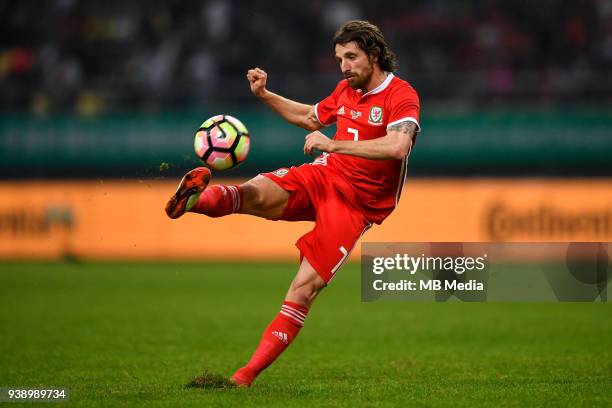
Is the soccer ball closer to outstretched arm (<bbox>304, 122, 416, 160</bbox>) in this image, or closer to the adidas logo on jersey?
outstretched arm (<bbox>304, 122, 416, 160</bbox>)

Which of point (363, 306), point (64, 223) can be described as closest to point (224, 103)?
point (64, 223)

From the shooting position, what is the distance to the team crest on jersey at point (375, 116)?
6.72m

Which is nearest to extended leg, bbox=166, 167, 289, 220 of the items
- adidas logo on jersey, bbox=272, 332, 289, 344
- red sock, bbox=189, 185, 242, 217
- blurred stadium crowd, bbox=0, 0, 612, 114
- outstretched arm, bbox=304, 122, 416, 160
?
red sock, bbox=189, 185, 242, 217

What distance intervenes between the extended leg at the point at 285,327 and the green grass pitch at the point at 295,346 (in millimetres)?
170

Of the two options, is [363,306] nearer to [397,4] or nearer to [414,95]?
[414,95]

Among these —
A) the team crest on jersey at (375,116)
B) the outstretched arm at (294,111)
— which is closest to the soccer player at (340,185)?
the team crest on jersey at (375,116)

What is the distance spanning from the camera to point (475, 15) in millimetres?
20359

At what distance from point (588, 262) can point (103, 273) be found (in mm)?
8513

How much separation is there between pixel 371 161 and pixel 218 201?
44.4 inches

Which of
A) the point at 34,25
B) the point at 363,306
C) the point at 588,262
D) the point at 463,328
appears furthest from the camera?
the point at 34,25

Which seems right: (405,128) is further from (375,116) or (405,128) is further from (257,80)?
(257,80)

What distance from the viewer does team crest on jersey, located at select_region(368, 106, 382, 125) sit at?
6719mm

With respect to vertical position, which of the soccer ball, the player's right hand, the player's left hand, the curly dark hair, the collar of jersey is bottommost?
the player's left hand

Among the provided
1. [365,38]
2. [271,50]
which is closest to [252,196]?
[365,38]
